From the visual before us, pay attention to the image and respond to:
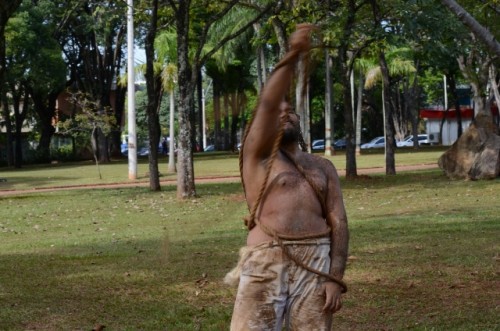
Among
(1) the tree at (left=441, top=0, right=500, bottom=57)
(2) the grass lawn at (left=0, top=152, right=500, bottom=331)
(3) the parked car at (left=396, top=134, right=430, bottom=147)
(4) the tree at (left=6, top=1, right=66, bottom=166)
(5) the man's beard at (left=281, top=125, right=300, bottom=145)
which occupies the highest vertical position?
(4) the tree at (left=6, top=1, right=66, bottom=166)

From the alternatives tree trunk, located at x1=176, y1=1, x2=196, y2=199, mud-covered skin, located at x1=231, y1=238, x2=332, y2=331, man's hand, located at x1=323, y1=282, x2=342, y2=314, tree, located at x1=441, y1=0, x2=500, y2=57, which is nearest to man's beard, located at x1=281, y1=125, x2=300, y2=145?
mud-covered skin, located at x1=231, y1=238, x2=332, y2=331

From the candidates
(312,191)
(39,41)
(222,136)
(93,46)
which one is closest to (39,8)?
(39,41)

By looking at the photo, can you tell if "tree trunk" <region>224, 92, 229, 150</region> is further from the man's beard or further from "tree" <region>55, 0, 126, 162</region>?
the man's beard

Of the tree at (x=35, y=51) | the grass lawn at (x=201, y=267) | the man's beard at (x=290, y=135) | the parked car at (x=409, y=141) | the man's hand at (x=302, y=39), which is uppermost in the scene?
the tree at (x=35, y=51)

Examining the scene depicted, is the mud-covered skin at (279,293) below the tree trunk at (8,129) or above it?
below

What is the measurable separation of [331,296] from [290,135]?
77 centimetres

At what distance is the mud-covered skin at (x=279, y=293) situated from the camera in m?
4.61

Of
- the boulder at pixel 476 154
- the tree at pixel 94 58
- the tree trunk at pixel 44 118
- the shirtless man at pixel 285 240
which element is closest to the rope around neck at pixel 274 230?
the shirtless man at pixel 285 240

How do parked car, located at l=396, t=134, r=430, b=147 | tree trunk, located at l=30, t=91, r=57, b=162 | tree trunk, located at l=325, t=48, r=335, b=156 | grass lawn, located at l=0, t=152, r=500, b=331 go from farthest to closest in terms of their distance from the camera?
parked car, located at l=396, t=134, r=430, b=147
tree trunk, located at l=30, t=91, r=57, b=162
tree trunk, located at l=325, t=48, r=335, b=156
grass lawn, located at l=0, t=152, r=500, b=331

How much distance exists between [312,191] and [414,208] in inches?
535

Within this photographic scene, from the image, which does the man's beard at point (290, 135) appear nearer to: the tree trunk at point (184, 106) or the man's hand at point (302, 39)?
the man's hand at point (302, 39)

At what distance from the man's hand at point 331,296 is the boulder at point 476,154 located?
20.3 metres

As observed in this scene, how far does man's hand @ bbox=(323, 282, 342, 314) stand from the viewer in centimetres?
462

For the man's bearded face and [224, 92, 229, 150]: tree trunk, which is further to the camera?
[224, 92, 229, 150]: tree trunk
